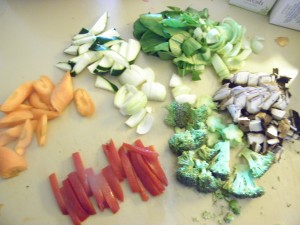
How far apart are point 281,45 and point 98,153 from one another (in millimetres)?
1373

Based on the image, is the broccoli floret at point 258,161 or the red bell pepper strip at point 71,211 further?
the broccoli floret at point 258,161

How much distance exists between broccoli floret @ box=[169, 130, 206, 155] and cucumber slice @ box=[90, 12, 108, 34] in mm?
863

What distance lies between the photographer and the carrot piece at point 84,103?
5.94 feet

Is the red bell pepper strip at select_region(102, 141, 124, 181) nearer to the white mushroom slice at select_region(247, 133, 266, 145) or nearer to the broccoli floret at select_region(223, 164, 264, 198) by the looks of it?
the broccoli floret at select_region(223, 164, 264, 198)

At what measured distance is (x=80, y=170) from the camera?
5.37ft

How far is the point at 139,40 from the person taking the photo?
2.07 meters

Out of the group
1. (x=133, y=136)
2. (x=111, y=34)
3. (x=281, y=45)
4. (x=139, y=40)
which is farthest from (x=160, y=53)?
(x=281, y=45)

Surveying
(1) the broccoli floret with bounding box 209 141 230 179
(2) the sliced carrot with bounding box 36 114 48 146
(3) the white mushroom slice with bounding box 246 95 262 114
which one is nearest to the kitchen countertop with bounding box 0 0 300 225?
(2) the sliced carrot with bounding box 36 114 48 146

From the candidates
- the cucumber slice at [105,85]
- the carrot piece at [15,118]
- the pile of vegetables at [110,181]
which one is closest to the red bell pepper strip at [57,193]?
the pile of vegetables at [110,181]

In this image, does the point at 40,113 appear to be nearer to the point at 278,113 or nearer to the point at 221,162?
the point at 221,162

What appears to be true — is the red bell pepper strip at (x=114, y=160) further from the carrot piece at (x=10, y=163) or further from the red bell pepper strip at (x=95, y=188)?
the carrot piece at (x=10, y=163)

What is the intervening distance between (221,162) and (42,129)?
3.09 feet

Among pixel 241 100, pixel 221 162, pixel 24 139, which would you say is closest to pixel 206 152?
pixel 221 162

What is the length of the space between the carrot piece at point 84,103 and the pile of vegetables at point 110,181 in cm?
24
